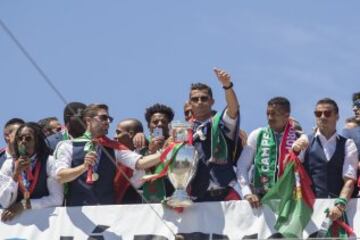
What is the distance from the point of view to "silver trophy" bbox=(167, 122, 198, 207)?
9812 millimetres

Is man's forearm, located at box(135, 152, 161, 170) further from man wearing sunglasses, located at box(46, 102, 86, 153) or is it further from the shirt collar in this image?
the shirt collar

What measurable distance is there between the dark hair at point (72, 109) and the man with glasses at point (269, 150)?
6.85 ft

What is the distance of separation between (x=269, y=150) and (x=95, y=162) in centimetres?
174

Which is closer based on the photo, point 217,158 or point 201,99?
point 217,158

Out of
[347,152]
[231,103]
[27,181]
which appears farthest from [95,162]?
[347,152]

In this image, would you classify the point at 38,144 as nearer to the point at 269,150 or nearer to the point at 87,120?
the point at 87,120

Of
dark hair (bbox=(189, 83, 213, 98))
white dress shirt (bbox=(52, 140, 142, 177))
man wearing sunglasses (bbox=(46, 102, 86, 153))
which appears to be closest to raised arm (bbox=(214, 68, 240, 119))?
dark hair (bbox=(189, 83, 213, 98))

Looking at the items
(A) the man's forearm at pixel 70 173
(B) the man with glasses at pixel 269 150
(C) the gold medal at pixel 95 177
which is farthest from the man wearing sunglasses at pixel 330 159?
(A) the man's forearm at pixel 70 173

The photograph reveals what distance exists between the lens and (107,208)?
1026 centimetres

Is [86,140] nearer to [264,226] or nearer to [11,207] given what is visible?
[11,207]

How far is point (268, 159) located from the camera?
33.3 ft

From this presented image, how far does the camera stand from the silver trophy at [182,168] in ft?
32.2

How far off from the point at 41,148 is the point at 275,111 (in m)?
2.45

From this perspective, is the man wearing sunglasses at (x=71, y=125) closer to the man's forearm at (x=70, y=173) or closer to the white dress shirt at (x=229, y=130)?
the man's forearm at (x=70, y=173)
